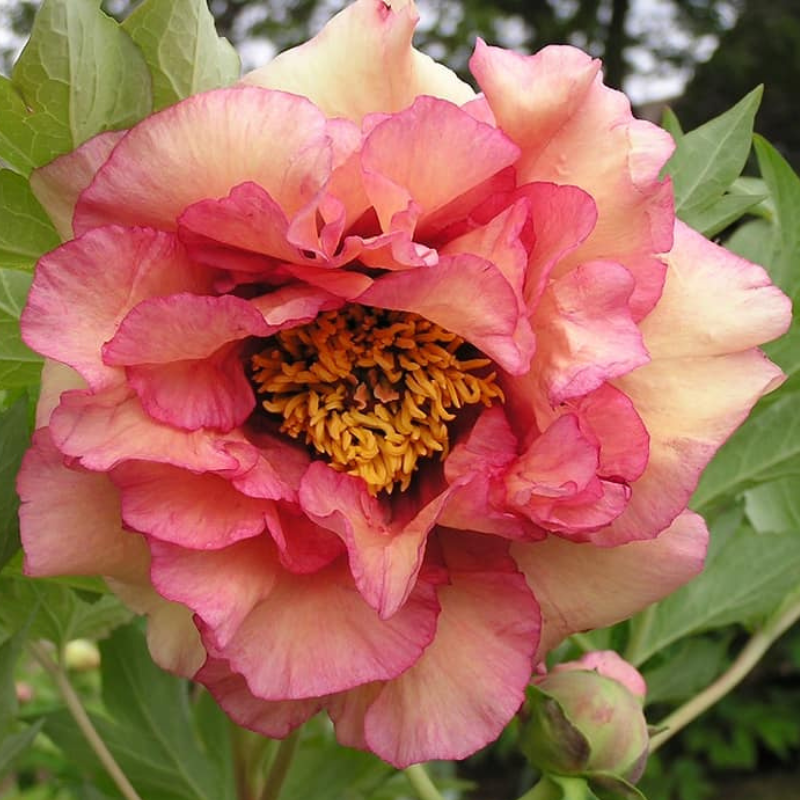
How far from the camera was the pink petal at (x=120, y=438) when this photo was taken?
1.38ft

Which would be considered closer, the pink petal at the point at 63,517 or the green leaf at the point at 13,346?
the pink petal at the point at 63,517

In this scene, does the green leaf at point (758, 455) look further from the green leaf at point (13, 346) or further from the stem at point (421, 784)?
the green leaf at point (13, 346)

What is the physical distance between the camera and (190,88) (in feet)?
1.70

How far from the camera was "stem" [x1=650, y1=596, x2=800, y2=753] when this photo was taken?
0.70 meters

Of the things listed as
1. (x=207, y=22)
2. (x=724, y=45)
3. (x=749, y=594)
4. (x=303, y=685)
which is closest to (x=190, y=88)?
(x=207, y=22)

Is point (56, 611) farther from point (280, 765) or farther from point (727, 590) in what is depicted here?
point (727, 590)

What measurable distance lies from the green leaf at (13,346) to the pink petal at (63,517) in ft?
0.40

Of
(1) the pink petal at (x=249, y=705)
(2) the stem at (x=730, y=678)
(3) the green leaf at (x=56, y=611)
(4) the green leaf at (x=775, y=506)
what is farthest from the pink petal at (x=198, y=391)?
(4) the green leaf at (x=775, y=506)

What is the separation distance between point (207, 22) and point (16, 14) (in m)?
6.31

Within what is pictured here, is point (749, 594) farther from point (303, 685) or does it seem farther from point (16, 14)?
point (16, 14)

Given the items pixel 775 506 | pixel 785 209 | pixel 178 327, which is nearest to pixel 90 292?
pixel 178 327

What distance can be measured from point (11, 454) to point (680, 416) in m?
0.30

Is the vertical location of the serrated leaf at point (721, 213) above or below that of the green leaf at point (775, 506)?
above

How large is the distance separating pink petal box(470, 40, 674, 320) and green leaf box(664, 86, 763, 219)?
174mm
